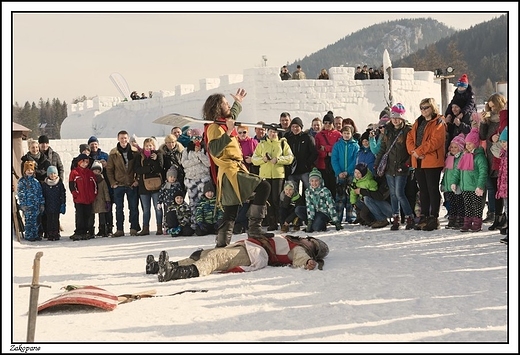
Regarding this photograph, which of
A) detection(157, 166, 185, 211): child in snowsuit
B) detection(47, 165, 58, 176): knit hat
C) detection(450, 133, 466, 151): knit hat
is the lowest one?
detection(157, 166, 185, 211): child in snowsuit

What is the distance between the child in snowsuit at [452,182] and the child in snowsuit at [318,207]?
1389 mm

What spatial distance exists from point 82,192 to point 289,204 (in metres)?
2.89

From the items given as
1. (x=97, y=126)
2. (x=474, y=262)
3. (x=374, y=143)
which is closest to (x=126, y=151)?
(x=374, y=143)

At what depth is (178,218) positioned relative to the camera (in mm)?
9078

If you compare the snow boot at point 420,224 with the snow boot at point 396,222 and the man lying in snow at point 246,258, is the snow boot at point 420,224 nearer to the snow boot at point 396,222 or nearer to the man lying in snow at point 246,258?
the snow boot at point 396,222

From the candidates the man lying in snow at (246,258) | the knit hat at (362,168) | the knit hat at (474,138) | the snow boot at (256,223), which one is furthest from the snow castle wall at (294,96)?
the man lying in snow at (246,258)

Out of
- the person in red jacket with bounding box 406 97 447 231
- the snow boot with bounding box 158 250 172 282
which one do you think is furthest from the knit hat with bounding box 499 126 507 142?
the snow boot with bounding box 158 250 172 282

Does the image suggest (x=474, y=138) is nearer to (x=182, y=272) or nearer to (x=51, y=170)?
(x=182, y=272)

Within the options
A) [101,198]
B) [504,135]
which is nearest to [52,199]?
[101,198]

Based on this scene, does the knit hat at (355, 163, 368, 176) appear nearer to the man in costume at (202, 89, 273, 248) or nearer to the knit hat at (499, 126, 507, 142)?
the knit hat at (499, 126, 507, 142)

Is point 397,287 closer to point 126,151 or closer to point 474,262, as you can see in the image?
point 474,262

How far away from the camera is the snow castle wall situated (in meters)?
20.8

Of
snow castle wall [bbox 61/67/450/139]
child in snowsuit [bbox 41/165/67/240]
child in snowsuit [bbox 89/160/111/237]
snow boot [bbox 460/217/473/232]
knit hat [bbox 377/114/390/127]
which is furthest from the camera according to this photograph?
snow castle wall [bbox 61/67/450/139]

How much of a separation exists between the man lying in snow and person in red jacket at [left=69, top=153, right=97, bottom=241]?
3470 mm
